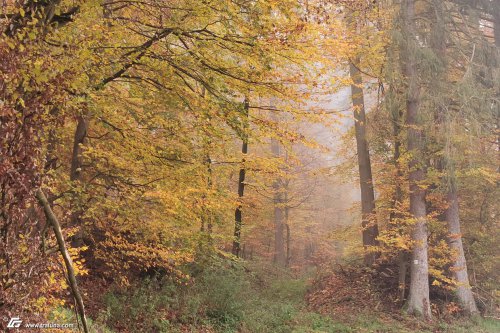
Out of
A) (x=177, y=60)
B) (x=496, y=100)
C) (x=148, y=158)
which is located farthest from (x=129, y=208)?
(x=496, y=100)

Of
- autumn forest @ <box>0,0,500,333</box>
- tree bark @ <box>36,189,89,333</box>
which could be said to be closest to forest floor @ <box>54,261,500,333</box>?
autumn forest @ <box>0,0,500,333</box>

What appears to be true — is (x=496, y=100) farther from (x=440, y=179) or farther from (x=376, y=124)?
(x=376, y=124)

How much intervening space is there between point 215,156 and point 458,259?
809cm

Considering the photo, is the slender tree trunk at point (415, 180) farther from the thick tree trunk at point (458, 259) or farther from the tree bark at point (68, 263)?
the tree bark at point (68, 263)

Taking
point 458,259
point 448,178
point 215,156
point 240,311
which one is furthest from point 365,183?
point 240,311

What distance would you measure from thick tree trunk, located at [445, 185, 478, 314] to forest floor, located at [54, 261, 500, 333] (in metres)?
0.58

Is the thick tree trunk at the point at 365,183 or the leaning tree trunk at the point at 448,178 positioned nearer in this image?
the leaning tree trunk at the point at 448,178

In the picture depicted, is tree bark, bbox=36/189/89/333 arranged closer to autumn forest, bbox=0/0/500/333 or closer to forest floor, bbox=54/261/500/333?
autumn forest, bbox=0/0/500/333

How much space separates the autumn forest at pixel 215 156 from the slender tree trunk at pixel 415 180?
0.15 ft

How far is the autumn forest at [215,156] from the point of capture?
11.5 feet

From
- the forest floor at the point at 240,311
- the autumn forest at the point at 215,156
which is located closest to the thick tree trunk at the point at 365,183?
the autumn forest at the point at 215,156

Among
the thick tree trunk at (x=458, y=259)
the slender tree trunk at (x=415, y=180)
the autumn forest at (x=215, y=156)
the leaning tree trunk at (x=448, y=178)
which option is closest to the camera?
the autumn forest at (x=215, y=156)

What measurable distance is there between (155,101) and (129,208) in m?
1.91

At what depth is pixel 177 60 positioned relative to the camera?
5590 millimetres
